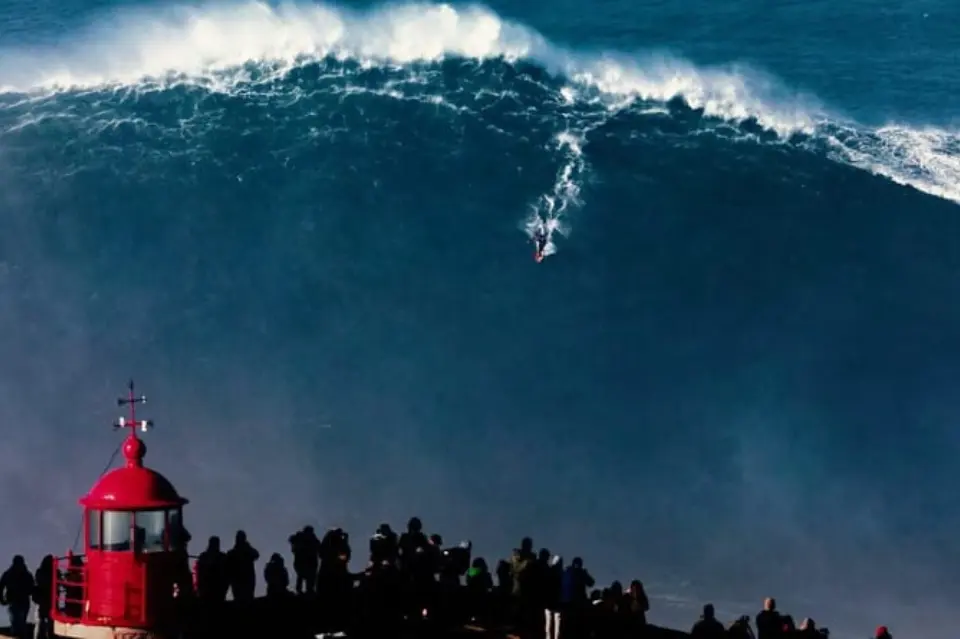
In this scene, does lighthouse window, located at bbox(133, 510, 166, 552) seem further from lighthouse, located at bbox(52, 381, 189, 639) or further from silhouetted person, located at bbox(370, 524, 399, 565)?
silhouetted person, located at bbox(370, 524, 399, 565)

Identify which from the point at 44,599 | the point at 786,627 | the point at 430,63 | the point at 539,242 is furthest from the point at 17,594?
the point at 430,63

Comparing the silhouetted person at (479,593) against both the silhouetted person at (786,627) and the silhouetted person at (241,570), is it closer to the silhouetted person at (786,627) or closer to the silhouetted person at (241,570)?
the silhouetted person at (241,570)

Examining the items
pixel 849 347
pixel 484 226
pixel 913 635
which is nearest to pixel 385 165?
pixel 484 226

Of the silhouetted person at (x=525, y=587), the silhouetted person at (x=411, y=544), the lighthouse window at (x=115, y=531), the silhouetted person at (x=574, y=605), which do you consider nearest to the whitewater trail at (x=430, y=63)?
the silhouetted person at (x=411, y=544)

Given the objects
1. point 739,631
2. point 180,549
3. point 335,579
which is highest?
point 180,549

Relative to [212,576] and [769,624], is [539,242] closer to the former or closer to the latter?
[212,576]

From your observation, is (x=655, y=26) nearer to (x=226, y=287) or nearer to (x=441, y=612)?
(x=226, y=287)
